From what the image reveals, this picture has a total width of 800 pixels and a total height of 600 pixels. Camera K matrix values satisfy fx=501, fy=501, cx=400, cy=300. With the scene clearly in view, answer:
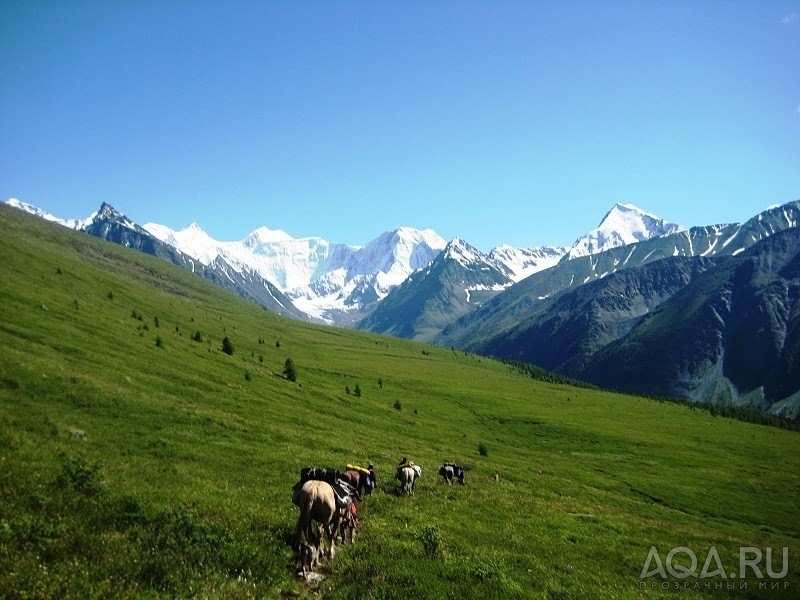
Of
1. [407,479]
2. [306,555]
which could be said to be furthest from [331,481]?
[407,479]

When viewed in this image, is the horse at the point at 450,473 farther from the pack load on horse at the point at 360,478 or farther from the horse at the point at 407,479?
the pack load on horse at the point at 360,478

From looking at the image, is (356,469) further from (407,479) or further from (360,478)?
(407,479)

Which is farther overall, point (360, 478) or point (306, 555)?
point (360, 478)

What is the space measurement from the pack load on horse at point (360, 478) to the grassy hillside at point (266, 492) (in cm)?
127

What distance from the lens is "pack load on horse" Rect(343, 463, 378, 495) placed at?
2505 centimetres

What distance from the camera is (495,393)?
5787 inches

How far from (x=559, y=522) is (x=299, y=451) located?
19.3 metres

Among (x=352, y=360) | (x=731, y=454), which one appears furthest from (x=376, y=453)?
(x=352, y=360)

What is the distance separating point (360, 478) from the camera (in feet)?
87.8

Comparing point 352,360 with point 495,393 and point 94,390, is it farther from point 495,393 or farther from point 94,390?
point 94,390

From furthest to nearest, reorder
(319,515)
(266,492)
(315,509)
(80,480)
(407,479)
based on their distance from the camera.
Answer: (407,479), (266,492), (80,480), (319,515), (315,509)

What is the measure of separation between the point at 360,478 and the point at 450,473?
14411 millimetres

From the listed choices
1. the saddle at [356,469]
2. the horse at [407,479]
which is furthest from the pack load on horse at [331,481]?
the horse at [407,479]

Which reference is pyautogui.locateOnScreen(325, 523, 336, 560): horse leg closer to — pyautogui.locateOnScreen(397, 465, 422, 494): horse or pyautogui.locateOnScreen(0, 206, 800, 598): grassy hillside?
pyautogui.locateOnScreen(0, 206, 800, 598): grassy hillside
